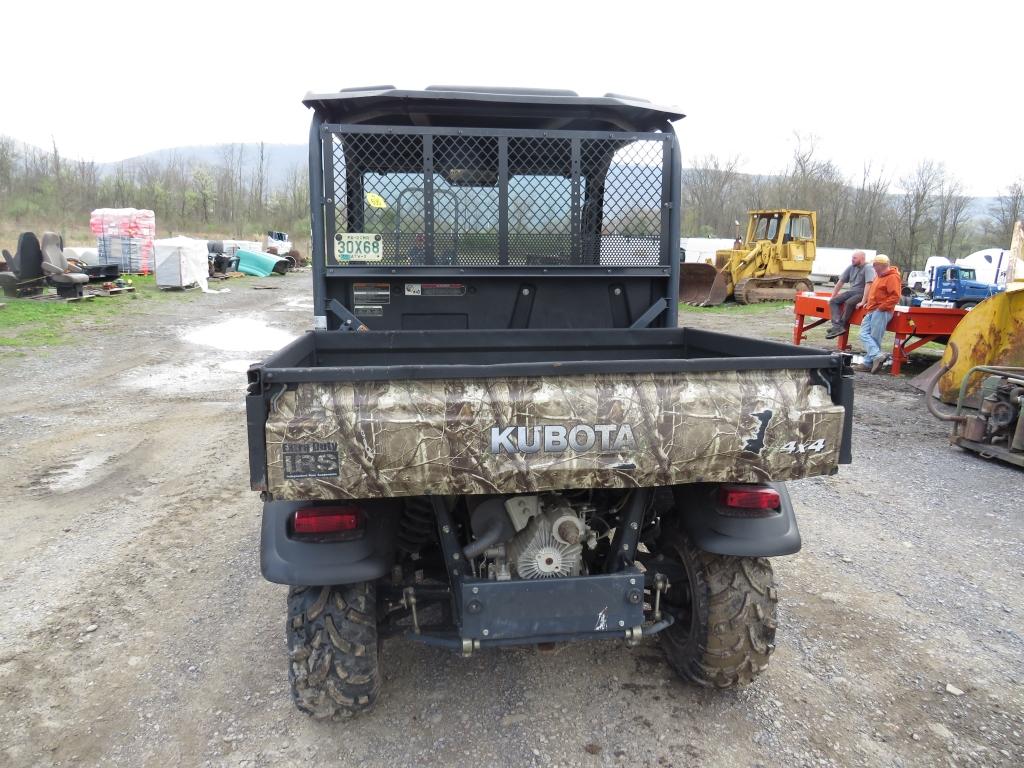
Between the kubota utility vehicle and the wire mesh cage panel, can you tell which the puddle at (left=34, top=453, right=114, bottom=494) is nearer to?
the kubota utility vehicle

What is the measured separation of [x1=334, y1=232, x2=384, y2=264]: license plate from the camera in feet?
13.2

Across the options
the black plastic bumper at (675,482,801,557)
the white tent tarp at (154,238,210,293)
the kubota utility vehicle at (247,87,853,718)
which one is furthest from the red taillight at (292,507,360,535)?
the white tent tarp at (154,238,210,293)

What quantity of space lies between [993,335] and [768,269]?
14965 millimetres

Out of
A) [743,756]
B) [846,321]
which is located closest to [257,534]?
[743,756]

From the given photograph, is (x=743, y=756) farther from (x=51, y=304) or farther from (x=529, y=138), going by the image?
(x=51, y=304)

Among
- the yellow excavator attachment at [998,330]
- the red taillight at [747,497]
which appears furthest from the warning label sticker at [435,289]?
the yellow excavator attachment at [998,330]

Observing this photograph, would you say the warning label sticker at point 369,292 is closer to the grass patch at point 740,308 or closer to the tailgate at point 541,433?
the tailgate at point 541,433

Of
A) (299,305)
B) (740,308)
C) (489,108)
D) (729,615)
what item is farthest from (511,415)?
(740,308)

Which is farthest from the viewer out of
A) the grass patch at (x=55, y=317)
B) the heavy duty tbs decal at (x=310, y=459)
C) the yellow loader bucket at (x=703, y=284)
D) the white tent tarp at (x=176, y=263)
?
the white tent tarp at (x=176, y=263)

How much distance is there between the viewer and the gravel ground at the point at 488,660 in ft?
8.81

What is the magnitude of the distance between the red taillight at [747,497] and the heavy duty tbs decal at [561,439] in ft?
1.98

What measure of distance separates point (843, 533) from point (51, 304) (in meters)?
16.9

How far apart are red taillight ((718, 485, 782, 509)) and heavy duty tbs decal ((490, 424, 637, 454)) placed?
A: 60cm

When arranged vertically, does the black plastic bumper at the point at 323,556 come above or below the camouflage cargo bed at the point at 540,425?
below
